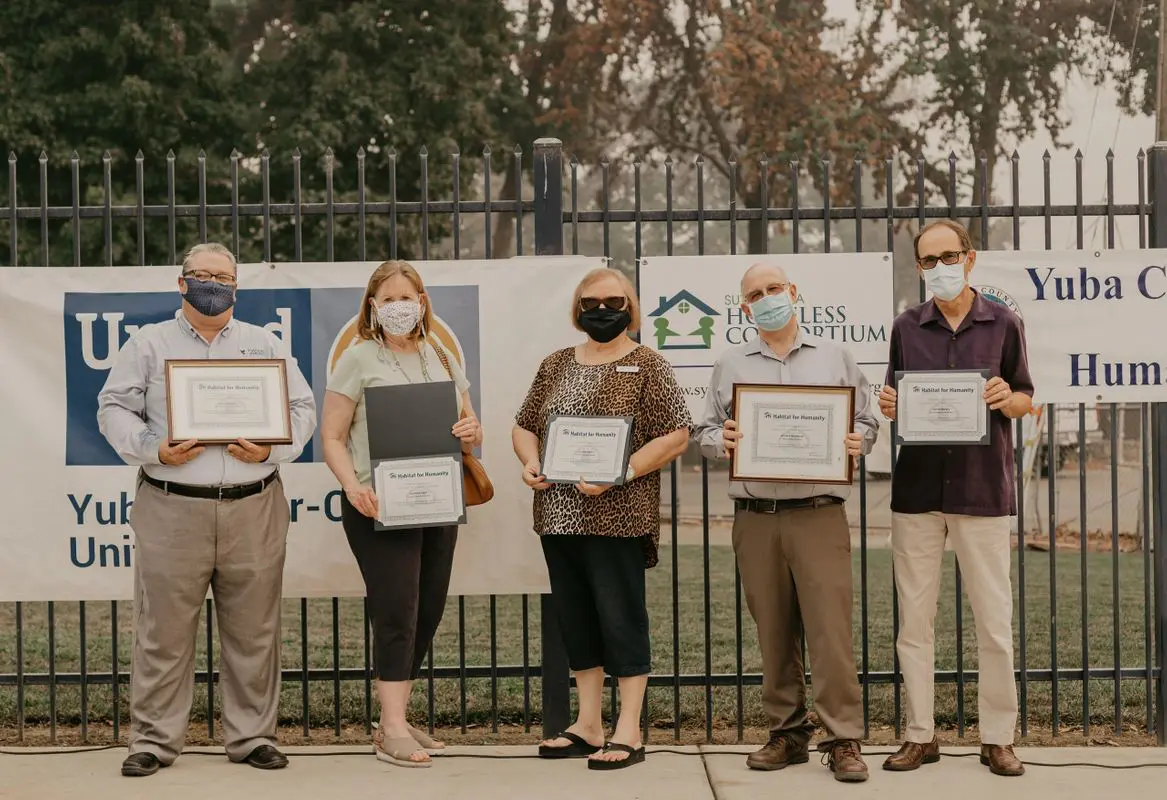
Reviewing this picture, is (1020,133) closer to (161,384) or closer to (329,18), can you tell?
(329,18)

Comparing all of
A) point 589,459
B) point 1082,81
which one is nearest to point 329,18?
point 1082,81

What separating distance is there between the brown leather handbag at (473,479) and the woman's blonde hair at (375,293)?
0.60 ft

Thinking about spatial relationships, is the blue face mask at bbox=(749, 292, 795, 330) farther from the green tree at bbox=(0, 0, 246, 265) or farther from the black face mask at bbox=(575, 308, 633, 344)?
the green tree at bbox=(0, 0, 246, 265)

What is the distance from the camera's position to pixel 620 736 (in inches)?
217

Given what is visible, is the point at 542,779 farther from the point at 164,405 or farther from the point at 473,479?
the point at 164,405

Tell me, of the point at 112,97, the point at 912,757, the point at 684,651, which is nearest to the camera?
the point at 912,757

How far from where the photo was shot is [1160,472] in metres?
6.08

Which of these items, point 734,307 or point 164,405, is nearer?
point 164,405

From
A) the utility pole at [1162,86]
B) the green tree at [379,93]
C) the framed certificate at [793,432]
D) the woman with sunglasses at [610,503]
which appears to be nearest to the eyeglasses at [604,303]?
the woman with sunglasses at [610,503]

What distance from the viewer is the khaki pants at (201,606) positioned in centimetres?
538

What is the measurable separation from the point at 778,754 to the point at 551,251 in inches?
93.6

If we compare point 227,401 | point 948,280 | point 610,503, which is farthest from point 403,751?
point 948,280

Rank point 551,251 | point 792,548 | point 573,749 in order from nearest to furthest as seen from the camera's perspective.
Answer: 1. point 792,548
2. point 573,749
3. point 551,251

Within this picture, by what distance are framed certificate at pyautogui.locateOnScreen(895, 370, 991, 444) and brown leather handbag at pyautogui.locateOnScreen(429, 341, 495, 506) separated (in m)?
1.68
